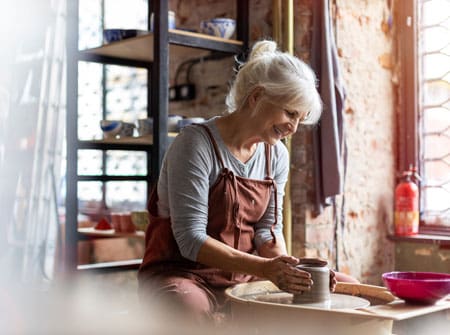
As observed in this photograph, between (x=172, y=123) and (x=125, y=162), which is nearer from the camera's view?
(x=172, y=123)

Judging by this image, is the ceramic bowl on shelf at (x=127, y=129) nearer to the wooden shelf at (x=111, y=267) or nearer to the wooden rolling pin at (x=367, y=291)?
the wooden shelf at (x=111, y=267)

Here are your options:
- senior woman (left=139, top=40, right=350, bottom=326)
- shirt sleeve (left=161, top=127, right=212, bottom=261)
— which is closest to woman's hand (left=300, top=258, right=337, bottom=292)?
senior woman (left=139, top=40, right=350, bottom=326)

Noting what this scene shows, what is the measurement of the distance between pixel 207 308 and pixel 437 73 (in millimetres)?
2141

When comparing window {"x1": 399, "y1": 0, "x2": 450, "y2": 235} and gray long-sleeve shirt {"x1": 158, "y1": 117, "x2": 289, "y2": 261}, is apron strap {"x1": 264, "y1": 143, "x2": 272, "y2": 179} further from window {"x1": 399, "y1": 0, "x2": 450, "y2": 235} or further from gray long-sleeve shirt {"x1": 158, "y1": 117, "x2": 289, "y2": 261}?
window {"x1": 399, "y1": 0, "x2": 450, "y2": 235}

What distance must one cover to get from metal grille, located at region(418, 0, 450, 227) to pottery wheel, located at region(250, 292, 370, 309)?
5.52 ft

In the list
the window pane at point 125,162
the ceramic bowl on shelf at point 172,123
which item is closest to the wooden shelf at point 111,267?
the ceramic bowl on shelf at point 172,123

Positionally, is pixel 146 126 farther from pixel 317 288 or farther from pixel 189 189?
pixel 317 288

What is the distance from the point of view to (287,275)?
2.01 m

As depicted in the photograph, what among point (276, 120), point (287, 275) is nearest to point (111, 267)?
point (276, 120)

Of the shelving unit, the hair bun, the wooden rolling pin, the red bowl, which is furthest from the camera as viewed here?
the shelving unit

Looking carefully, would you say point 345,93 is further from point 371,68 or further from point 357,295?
point 357,295

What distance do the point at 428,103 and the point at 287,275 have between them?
2020mm

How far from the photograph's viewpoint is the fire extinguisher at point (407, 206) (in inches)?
141

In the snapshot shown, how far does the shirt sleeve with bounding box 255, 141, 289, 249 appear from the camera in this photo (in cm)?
252
